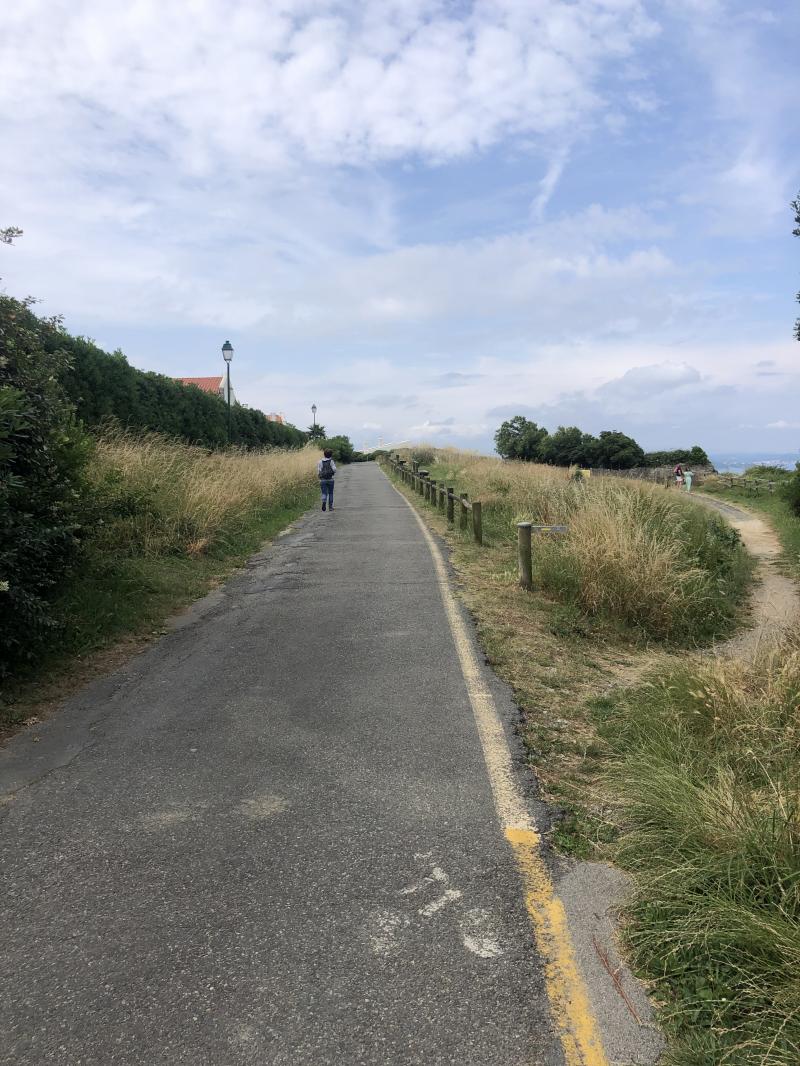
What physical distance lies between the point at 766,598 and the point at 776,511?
1817 cm

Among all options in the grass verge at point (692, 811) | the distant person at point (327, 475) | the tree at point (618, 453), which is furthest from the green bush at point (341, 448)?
the grass verge at point (692, 811)

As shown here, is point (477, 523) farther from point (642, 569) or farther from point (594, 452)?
point (594, 452)

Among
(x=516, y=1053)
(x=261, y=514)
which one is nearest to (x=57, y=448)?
(x=516, y=1053)

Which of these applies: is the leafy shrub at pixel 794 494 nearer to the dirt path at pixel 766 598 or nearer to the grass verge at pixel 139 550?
the dirt path at pixel 766 598

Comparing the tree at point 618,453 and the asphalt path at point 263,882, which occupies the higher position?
the tree at point 618,453

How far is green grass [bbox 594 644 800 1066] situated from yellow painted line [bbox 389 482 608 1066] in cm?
25

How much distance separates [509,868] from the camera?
3.00m

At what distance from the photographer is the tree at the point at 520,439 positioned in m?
85.1

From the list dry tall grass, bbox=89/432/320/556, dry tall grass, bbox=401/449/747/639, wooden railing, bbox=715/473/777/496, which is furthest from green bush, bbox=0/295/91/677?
wooden railing, bbox=715/473/777/496

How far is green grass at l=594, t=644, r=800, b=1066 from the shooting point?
7.02ft

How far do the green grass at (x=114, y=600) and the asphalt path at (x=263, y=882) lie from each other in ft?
1.86

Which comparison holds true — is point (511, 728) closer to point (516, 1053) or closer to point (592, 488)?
point (516, 1053)

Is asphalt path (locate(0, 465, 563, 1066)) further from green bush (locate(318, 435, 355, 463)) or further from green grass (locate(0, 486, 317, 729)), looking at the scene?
green bush (locate(318, 435, 355, 463))

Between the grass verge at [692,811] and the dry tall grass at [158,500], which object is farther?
the dry tall grass at [158,500]
